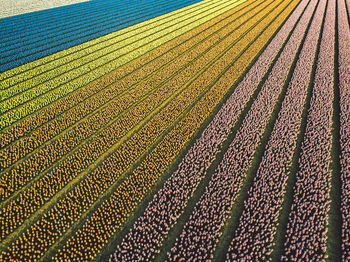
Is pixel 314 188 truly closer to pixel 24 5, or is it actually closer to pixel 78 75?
pixel 78 75

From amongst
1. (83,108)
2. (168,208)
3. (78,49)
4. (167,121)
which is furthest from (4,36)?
(168,208)

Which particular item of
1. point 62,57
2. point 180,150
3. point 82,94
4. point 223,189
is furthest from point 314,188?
→ point 62,57

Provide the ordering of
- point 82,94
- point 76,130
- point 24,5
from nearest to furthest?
1. point 76,130
2. point 82,94
3. point 24,5

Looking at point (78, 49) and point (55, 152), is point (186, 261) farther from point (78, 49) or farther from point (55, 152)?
point (78, 49)

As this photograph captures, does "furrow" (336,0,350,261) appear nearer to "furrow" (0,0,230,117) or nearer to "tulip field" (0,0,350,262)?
"tulip field" (0,0,350,262)

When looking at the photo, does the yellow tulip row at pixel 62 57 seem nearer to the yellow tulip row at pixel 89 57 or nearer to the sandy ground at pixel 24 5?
the yellow tulip row at pixel 89 57

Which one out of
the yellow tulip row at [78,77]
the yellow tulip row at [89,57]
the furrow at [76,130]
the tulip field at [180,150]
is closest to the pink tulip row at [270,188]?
the tulip field at [180,150]
